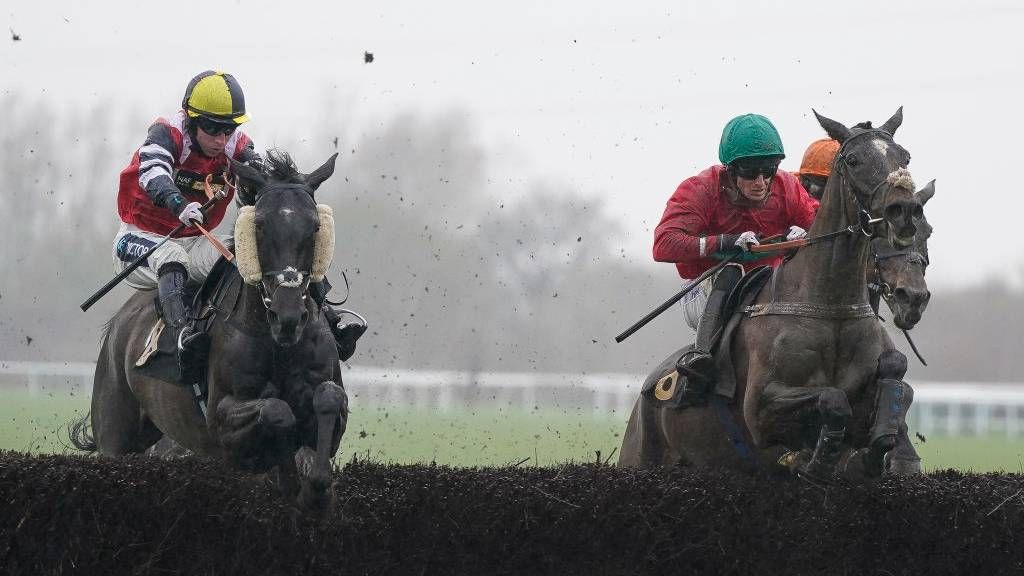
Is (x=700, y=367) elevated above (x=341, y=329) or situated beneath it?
situated beneath

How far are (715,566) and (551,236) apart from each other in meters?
12.9

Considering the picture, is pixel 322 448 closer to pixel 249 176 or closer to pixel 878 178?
Answer: pixel 249 176

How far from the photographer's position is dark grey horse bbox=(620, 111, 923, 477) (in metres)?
6.02

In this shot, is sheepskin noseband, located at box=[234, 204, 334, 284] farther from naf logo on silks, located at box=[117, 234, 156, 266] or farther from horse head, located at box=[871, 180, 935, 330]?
horse head, located at box=[871, 180, 935, 330]

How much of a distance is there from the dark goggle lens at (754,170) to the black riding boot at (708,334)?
442mm

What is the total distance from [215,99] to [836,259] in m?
2.88

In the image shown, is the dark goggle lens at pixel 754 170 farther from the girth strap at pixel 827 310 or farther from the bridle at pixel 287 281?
the bridle at pixel 287 281

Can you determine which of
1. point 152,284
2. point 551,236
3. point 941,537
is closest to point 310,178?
point 152,284

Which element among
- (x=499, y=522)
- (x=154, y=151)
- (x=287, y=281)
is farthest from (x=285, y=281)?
(x=154, y=151)

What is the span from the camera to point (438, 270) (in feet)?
72.8

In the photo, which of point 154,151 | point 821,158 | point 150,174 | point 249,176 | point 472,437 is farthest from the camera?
point 472,437

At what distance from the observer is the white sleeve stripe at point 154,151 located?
6.78 meters

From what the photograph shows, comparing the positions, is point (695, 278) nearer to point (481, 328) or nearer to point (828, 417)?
point (828, 417)

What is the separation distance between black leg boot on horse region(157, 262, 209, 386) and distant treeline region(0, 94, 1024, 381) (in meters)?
8.65
